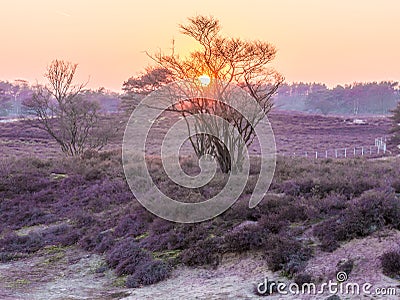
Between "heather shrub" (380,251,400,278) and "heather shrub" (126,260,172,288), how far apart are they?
4580 millimetres

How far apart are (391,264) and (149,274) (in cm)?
507

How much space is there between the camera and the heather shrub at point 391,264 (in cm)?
819

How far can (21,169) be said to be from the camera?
22406 mm

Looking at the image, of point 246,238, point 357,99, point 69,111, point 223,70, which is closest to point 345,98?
point 357,99

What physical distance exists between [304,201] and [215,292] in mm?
4773

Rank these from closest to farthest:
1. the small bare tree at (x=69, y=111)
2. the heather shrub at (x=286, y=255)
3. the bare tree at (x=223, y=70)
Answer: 1. the heather shrub at (x=286, y=255)
2. the bare tree at (x=223, y=70)
3. the small bare tree at (x=69, y=111)

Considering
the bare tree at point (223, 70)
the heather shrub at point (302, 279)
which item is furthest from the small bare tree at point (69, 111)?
the heather shrub at point (302, 279)

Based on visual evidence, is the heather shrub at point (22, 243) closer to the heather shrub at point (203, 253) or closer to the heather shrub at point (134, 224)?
the heather shrub at point (134, 224)

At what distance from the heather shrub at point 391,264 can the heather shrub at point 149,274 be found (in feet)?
15.0

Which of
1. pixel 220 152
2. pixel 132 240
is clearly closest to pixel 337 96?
pixel 220 152

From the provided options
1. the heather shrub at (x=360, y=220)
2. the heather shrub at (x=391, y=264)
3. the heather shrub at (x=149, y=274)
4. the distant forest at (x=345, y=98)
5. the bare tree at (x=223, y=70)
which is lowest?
the heather shrub at (x=149, y=274)

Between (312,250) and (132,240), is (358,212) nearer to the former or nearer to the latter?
(312,250)

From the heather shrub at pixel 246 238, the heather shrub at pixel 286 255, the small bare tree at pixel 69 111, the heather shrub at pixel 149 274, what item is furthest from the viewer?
the small bare tree at pixel 69 111

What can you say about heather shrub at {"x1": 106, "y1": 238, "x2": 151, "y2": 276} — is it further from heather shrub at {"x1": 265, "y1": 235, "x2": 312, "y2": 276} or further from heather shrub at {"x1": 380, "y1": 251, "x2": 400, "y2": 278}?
heather shrub at {"x1": 380, "y1": 251, "x2": 400, "y2": 278}
